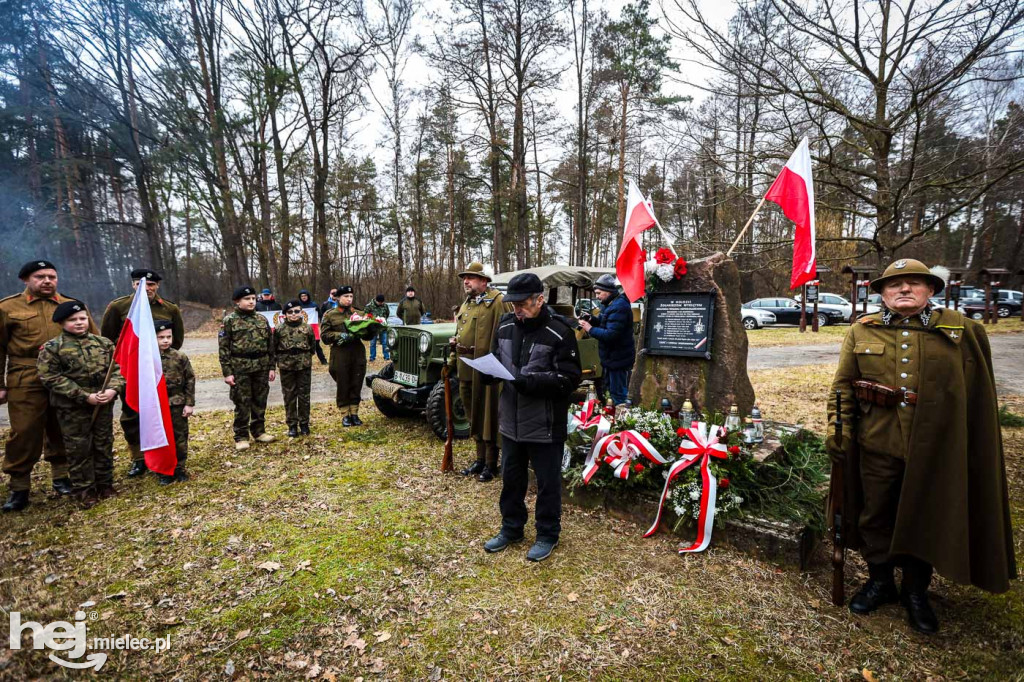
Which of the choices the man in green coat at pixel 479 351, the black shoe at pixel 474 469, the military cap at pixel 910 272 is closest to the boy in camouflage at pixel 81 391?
the man in green coat at pixel 479 351

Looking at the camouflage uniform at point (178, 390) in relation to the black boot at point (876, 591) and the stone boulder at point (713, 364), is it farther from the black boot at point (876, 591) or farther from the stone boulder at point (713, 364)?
the black boot at point (876, 591)

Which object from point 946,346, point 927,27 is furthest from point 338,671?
point 927,27

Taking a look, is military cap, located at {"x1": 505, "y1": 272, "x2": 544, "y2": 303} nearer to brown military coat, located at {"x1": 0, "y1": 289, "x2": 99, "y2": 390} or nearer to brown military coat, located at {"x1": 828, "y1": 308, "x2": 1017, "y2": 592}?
brown military coat, located at {"x1": 828, "y1": 308, "x2": 1017, "y2": 592}

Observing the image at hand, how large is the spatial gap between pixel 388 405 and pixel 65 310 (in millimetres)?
3521

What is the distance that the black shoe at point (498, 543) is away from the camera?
10.6ft

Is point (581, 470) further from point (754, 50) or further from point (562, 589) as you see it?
point (754, 50)

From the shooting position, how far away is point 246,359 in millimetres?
5176

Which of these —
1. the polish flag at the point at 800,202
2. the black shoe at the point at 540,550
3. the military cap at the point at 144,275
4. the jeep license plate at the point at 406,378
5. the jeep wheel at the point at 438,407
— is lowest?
the black shoe at the point at 540,550

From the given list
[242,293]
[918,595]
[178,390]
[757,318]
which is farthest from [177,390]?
[757,318]

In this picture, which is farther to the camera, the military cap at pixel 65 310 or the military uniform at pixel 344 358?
the military uniform at pixel 344 358

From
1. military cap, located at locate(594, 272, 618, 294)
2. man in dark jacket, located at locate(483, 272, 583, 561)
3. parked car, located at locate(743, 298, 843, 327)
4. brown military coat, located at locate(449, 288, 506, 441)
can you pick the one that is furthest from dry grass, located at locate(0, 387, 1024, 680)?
parked car, located at locate(743, 298, 843, 327)

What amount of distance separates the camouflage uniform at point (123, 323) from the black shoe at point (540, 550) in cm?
402

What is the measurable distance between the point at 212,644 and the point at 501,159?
18.8 m

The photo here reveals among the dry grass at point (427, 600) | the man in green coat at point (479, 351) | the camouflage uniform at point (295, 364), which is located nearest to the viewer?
the dry grass at point (427, 600)
